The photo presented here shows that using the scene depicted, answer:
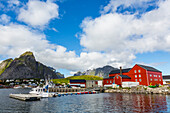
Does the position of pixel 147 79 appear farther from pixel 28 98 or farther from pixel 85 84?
Answer: pixel 28 98

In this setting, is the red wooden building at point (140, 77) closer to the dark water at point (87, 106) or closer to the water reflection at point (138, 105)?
the dark water at point (87, 106)

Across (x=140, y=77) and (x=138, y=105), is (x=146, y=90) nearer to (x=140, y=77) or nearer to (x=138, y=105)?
(x=140, y=77)

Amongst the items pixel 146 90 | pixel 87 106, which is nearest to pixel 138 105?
pixel 87 106

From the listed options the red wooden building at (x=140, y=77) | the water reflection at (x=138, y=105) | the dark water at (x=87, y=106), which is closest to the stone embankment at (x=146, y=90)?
the red wooden building at (x=140, y=77)

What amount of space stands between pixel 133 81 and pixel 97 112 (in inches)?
2787

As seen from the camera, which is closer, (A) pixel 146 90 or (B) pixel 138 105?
(B) pixel 138 105

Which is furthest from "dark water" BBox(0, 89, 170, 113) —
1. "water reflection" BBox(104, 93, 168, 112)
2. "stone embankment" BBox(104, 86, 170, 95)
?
"stone embankment" BBox(104, 86, 170, 95)

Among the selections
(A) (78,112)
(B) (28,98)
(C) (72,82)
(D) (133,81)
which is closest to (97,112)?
(A) (78,112)

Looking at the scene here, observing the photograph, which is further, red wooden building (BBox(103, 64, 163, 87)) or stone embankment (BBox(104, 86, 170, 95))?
red wooden building (BBox(103, 64, 163, 87))

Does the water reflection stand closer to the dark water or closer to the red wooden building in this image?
the dark water

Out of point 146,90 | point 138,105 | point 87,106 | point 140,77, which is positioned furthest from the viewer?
point 140,77

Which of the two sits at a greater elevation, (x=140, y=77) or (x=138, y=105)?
(x=140, y=77)

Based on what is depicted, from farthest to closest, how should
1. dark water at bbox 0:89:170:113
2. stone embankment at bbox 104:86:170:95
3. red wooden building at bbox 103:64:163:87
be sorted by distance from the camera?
red wooden building at bbox 103:64:163:87
stone embankment at bbox 104:86:170:95
dark water at bbox 0:89:170:113

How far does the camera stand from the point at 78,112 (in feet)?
96.5
